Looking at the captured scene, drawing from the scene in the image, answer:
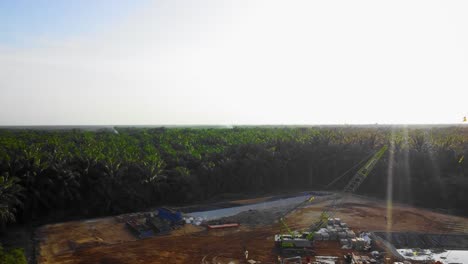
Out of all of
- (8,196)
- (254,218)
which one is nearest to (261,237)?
(254,218)

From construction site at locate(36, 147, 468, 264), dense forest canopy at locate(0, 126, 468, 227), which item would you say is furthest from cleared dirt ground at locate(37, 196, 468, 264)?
dense forest canopy at locate(0, 126, 468, 227)

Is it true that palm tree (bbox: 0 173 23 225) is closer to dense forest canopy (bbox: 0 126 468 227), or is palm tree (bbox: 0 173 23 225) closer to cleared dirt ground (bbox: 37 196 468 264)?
dense forest canopy (bbox: 0 126 468 227)

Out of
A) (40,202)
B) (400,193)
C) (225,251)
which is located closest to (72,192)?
(40,202)

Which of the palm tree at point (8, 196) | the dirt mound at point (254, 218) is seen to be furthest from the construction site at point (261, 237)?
the palm tree at point (8, 196)

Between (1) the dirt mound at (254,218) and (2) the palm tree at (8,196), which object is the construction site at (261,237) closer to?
(1) the dirt mound at (254,218)

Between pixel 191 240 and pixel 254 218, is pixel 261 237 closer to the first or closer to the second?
pixel 254 218
